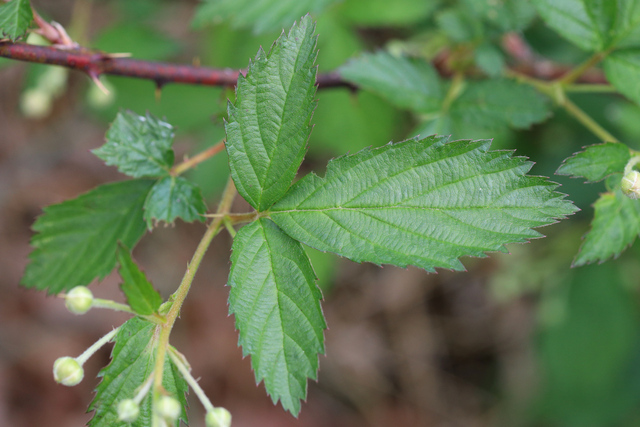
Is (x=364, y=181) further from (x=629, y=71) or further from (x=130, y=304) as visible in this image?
(x=629, y=71)

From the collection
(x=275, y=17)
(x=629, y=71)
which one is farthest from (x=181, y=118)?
(x=629, y=71)

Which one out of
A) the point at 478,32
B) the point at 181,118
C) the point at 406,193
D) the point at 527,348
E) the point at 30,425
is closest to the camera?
the point at 406,193

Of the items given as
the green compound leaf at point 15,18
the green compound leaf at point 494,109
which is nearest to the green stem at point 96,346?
the green compound leaf at point 15,18

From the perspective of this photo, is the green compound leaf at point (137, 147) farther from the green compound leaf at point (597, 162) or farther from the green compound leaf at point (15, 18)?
the green compound leaf at point (597, 162)

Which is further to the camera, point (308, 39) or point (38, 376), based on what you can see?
point (38, 376)

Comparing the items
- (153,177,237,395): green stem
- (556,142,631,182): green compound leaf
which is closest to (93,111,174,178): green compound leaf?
(153,177,237,395): green stem

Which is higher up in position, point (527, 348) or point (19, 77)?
point (19, 77)

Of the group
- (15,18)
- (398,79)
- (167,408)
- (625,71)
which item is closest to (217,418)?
(167,408)
